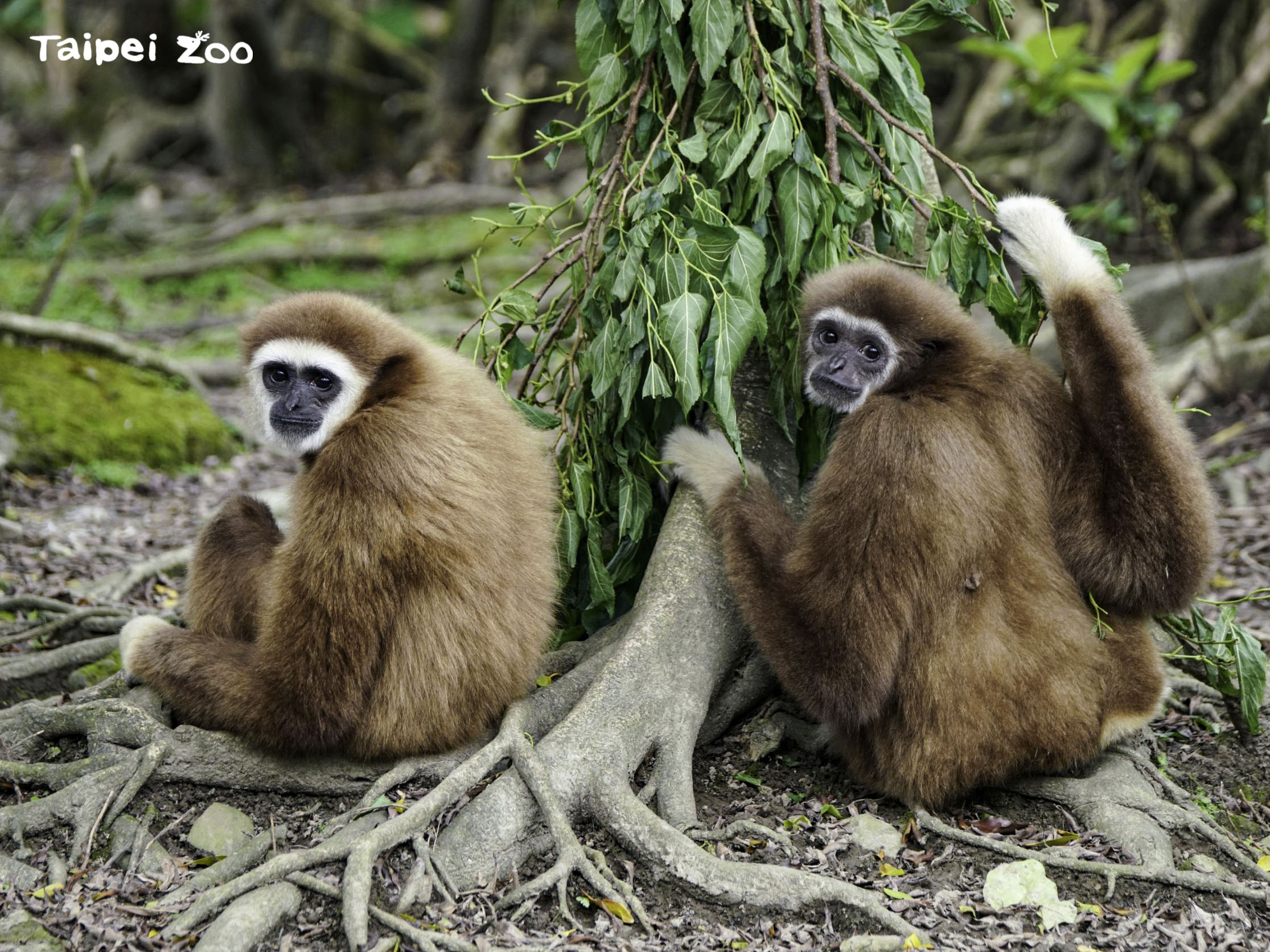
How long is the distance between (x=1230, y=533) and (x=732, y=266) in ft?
18.6

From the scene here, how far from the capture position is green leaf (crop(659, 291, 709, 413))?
5.49 meters

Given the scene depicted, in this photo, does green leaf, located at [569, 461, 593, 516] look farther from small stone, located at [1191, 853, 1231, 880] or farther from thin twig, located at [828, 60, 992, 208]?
small stone, located at [1191, 853, 1231, 880]

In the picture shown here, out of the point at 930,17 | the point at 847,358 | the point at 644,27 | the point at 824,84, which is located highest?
the point at 930,17

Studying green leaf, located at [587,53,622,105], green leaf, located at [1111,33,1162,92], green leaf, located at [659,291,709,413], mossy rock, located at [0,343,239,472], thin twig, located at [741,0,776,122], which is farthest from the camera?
green leaf, located at [1111,33,1162,92]

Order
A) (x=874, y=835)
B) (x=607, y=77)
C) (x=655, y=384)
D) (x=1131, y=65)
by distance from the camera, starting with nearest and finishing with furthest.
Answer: (x=874, y=835)
(x=655, y=384)
(x=607, y=77)
(x=1131, y=65)

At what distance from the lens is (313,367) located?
5746 mm

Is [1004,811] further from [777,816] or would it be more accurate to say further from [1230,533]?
[1230,533]

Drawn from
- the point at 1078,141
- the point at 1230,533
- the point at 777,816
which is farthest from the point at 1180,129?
the point at 777,816

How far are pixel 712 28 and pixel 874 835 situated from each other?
405 centimetres

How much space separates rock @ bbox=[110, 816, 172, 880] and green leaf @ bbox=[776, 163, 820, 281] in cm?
417

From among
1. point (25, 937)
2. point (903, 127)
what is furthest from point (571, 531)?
point (25, 937)

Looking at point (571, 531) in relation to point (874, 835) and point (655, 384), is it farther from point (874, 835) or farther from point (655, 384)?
point (874, 835)

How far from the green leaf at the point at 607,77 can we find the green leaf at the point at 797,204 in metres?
1.04

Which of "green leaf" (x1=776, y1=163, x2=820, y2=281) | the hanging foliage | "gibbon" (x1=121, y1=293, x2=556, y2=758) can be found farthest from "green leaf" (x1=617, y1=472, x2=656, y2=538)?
"green leaf" (x1=776, y1=163, x2=820, y2=281)
